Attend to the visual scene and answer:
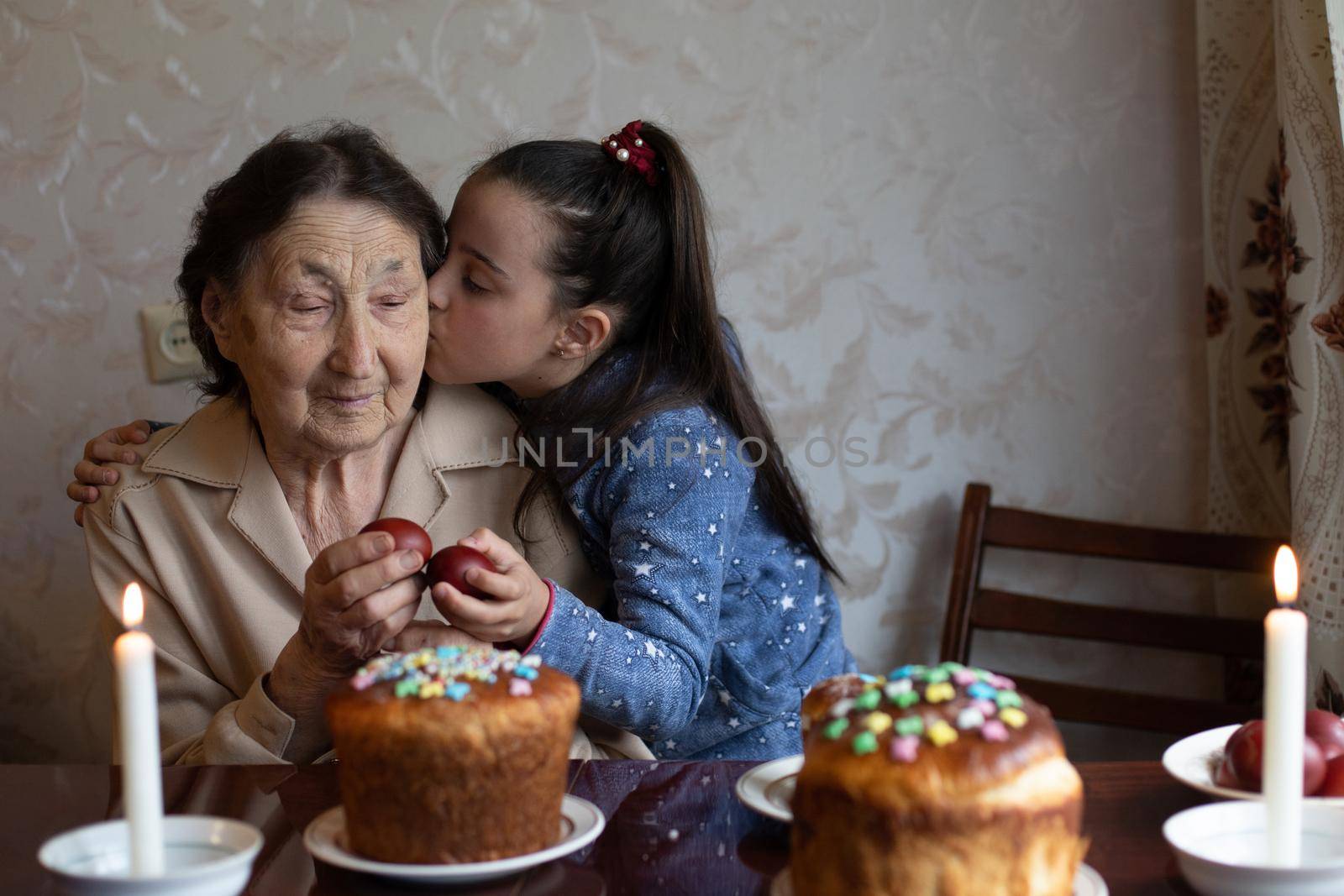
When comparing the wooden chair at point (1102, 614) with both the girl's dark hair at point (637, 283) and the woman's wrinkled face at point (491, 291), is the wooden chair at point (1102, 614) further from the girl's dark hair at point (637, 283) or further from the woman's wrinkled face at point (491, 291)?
the woman's wrinkled face at point (491, 291)

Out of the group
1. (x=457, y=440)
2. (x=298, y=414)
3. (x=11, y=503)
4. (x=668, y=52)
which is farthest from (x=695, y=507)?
(x=11, y=503)

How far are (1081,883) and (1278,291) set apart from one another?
150 cm

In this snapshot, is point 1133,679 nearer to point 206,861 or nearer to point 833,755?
point 833,755

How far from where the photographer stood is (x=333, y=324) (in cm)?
152

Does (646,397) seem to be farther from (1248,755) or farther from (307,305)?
(1248,755)

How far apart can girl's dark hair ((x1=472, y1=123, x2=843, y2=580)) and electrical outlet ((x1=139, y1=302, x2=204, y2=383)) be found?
2.50ft

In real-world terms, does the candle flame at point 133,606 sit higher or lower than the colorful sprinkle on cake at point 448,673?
higher

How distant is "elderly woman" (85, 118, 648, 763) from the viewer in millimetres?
1510

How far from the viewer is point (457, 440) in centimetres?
170

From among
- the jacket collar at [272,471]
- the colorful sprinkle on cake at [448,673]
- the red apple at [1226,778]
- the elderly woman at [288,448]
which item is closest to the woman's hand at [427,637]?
the elderly woman at [288,448]

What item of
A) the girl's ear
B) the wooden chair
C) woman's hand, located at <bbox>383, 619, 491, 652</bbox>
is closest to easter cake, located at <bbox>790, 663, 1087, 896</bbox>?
woman's hand, located at <bbox>383, 619, 491, 652</bbox>

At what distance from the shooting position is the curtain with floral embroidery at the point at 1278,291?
6.05 ft

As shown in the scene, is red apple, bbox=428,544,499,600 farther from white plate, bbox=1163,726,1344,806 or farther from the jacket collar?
white plate, bbox=1163,726,1344,806

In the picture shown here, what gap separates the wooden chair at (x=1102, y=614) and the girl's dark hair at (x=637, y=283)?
0.63m
